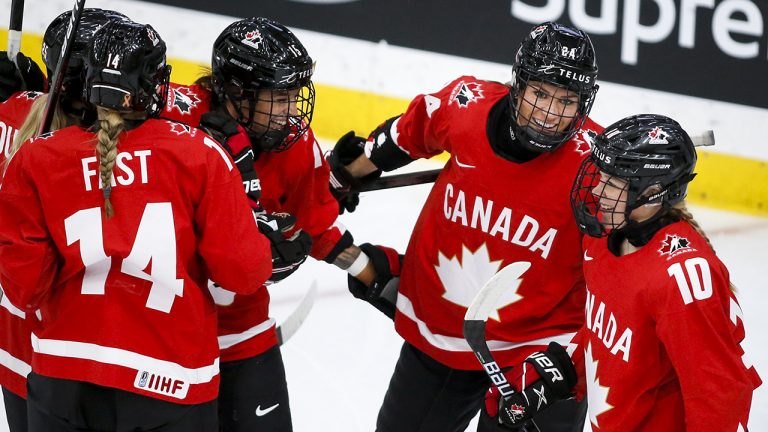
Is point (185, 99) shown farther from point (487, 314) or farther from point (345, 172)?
point (487, 314)

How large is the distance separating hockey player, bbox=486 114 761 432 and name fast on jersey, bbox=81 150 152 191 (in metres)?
0.88

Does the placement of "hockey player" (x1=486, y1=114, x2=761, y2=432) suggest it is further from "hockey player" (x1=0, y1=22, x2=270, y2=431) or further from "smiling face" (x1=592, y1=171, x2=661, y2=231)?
"hockey player" (x1=0, y1=22, x2=270, y2=431)

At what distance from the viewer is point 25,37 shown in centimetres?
493

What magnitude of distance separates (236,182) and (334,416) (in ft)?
4.76

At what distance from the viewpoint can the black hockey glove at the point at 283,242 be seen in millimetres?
2514

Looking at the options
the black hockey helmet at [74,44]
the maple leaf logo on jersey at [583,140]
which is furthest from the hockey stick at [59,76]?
the maple leaf logo on jersey at [583,140]

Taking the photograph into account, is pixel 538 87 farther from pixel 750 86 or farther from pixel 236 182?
pixel 750 86

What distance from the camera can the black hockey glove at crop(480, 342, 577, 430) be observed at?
2512 millimetres

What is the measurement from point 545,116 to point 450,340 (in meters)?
0.63

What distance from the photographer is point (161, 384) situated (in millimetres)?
2156

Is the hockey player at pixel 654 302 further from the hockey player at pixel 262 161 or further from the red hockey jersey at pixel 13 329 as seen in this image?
the red hockey jersey at pixel 13 329

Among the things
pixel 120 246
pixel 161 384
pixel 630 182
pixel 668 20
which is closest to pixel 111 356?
pixel 161 384

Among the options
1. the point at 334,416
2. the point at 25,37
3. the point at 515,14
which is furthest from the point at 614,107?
the point at 25,37

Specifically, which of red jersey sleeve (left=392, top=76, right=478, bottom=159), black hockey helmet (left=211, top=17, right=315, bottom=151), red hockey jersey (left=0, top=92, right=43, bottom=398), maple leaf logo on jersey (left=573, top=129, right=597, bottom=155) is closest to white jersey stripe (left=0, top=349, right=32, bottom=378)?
red hockey jersey (left=0, top=92, right=43, bottom=398)
